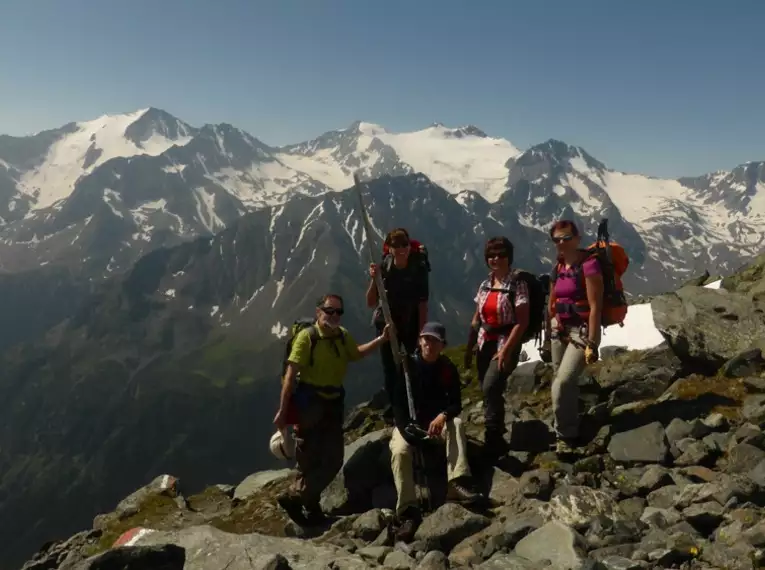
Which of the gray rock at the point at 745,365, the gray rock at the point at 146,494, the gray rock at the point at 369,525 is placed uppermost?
the gray rock at the point at 745,365

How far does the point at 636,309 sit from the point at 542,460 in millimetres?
17392

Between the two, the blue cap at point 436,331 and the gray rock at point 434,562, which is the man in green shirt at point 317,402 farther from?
the gray rock at point 434,562

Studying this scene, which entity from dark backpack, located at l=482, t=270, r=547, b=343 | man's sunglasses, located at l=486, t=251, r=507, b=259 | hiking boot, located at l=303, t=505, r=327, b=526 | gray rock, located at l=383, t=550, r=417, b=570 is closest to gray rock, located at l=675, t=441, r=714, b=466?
dark backpack, located at l=482, t=270, r=547, b=343

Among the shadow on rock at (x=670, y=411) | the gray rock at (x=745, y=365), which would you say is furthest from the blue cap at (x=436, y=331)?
the gray rock at (x=745, y=365)

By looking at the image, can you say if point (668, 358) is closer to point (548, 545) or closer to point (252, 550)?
point (548, 545)

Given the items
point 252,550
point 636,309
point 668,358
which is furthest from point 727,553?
point 636,309

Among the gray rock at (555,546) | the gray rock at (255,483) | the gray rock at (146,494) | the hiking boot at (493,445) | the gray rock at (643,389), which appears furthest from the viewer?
the gray rock at (146,494)

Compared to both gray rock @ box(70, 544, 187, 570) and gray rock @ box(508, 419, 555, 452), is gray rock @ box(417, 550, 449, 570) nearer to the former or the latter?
gray rock @ box(70, 544, 187, 570)

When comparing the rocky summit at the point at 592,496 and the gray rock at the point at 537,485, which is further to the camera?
the gray rock at the point at 537,485

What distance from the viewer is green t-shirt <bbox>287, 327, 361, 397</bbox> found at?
11336 mm

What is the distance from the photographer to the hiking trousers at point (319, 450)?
11.9 m

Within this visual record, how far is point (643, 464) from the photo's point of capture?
34.6 ft

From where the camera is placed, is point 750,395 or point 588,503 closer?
point 588,503

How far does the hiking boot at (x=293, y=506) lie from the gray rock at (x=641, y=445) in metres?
6.24
